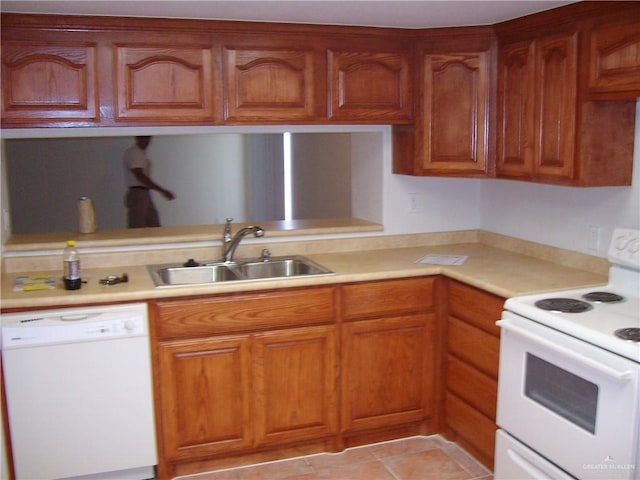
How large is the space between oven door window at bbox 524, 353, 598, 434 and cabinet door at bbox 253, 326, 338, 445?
0.93m

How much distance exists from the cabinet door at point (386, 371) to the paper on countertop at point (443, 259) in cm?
28

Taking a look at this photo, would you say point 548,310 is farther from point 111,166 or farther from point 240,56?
point 111,166

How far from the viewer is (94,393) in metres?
2.69

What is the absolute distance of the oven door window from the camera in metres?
2.19

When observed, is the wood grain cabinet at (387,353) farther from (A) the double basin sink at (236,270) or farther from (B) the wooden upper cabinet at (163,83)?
(B) the wooden upper cabinet at (163,83)

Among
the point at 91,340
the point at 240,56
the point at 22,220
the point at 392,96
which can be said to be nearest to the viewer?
the point at 91,340

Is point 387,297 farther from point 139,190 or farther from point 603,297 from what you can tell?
point 139,190

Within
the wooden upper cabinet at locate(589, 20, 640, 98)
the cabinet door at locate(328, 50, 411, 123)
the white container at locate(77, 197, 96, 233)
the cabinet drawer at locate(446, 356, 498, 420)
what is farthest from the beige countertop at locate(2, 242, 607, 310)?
the wooden upper cabinet at locate(589, 20, 640, 98)

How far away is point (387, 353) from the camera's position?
3109mm

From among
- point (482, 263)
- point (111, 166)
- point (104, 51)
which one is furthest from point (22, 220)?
point (482, 263)

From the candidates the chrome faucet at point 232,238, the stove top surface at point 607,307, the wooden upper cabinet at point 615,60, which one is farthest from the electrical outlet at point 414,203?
the wooden upper cabinet at point 615,60

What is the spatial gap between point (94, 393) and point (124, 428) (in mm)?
210

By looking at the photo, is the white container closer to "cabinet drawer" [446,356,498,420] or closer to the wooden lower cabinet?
the wooden lower cabinet

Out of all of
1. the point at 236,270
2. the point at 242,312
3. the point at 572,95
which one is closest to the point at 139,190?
the point at 236,270
